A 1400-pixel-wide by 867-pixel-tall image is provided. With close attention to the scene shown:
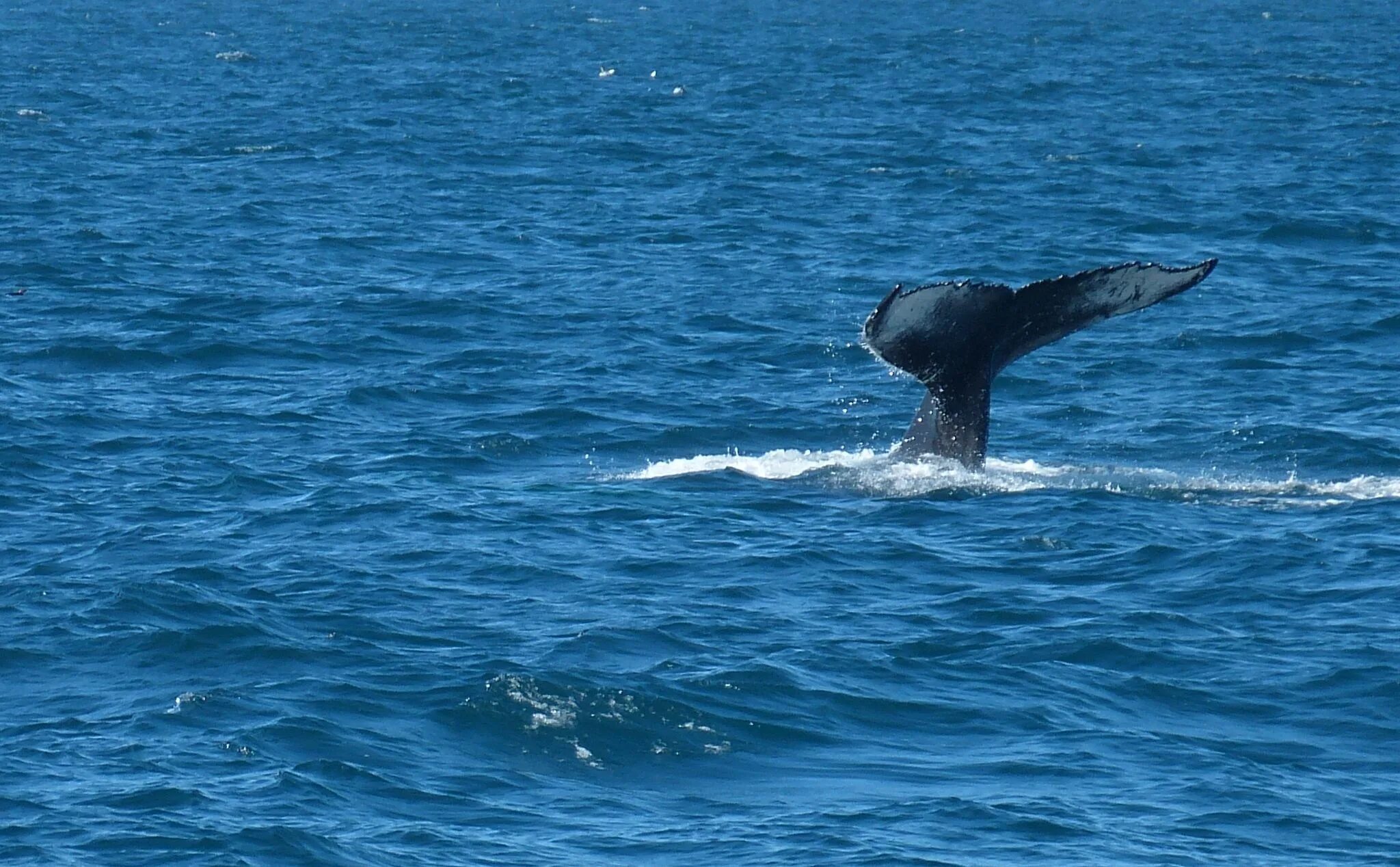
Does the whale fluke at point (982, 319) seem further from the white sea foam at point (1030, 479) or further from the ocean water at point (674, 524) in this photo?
the ocean water at point (674, 524)

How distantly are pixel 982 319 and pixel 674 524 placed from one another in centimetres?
317

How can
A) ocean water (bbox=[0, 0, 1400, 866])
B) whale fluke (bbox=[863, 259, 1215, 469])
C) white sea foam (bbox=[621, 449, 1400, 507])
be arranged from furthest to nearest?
1. white sea foam (bbox=[621, 449, 1400, 507])
2. whale fluke (bbox=[863, 259, 1215, 469])
3. ocean water (bbox=[0, 0, 1400, 866])

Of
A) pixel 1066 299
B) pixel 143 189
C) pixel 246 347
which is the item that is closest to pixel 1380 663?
pixel 1066 299

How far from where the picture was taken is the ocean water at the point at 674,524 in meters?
13.3

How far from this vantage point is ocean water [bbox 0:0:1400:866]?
13.3 metres

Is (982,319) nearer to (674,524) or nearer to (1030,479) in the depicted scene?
(1030,479)

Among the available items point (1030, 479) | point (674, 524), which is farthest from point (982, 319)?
point (674, 524)

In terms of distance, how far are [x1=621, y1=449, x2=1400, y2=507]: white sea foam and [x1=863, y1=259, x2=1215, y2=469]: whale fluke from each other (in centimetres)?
91

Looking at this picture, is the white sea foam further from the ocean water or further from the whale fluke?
the whale fluke

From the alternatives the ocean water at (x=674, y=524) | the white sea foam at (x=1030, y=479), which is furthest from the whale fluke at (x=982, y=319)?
the ocean water at (x=674, y=524)

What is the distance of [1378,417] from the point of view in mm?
22547

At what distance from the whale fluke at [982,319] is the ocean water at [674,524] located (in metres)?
1.20

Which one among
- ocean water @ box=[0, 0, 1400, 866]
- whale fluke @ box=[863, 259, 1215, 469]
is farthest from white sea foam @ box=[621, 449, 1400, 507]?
whale fluke @ box=[863, 259, 1215, 469]

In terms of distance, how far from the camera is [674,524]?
18.9 m
